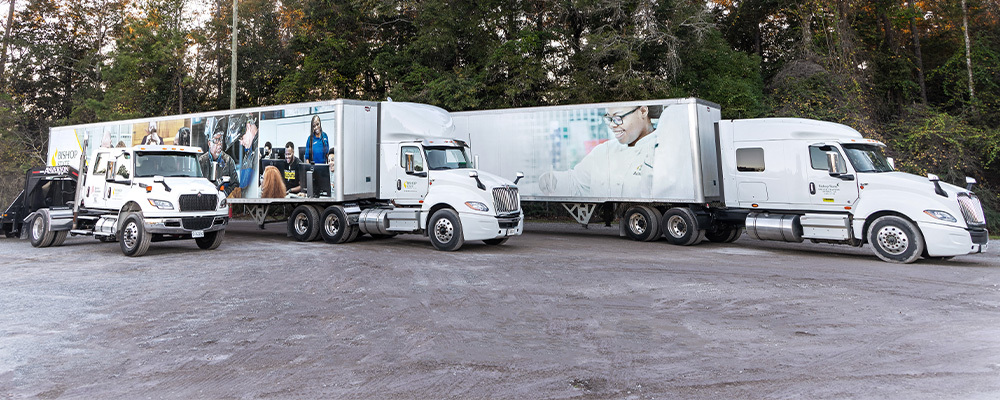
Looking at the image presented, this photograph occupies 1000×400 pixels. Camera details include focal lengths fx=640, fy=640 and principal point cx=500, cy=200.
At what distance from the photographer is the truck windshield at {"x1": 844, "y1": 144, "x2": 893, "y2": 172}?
13.4 metres

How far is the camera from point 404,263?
12539mm

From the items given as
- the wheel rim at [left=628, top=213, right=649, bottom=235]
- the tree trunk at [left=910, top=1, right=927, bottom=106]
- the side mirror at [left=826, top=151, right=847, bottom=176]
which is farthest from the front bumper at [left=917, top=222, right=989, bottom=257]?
the tree trunk at [left=910, top=1, right=927, bottom=106]

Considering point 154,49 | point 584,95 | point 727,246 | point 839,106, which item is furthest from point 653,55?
point 154,49

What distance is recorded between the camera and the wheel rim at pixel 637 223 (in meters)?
16.4

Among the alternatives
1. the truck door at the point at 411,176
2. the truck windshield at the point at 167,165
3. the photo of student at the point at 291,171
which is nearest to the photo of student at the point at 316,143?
the photo of student at the point at 291,171

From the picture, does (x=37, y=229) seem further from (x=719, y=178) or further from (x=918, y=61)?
(x=918, y=61)

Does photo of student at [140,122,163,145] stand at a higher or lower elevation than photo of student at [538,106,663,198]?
Result: higher

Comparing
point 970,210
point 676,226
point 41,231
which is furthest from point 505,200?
point 41,231

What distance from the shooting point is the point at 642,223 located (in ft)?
54.0

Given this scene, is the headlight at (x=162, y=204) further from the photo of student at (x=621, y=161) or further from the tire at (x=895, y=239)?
the tire at (x=895, y=239)

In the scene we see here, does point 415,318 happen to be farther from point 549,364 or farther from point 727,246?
point 727,246

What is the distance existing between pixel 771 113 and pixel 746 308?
18599 millimetres

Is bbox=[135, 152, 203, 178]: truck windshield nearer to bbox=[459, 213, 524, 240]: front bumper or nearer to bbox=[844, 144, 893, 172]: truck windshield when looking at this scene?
bbox=[459, 213, 524, 240]: front bumper

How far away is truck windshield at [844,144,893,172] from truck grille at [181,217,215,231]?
45.4 feet
